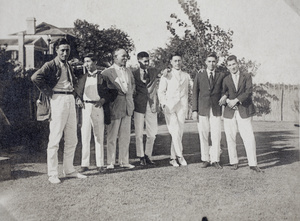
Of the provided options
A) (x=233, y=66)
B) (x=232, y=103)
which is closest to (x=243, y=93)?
(x=232, y=103)

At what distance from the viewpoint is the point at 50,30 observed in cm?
345

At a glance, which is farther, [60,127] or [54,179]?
[60,127]

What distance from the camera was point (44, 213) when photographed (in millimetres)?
2674

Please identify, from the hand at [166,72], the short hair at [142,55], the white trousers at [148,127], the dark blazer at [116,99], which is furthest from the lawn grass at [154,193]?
the short hair at [142,55]

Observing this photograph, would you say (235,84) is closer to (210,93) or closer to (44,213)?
(210,93)

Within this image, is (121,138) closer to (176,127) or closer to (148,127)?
(148,127)


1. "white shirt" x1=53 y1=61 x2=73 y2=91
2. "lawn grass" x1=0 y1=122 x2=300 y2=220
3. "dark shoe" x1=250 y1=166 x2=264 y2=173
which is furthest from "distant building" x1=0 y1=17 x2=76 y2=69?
"dark shoe" x1=250 y1=166 x2=264 y2=173

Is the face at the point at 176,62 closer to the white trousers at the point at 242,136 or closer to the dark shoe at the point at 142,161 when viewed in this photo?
the white trousers at the point at 242,136

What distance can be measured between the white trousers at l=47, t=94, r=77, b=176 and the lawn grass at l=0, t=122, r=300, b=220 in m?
0.21

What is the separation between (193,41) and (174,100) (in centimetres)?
79

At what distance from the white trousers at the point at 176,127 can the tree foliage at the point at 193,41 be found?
653 millimetres

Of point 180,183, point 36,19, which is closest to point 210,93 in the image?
point 180,183

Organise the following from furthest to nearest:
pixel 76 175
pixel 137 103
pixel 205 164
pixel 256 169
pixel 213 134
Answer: pixel 137 103 < pixel 213 134 < pixel 205 164 < pixel 256 169 < pixel 76 175

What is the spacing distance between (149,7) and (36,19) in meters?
1.11
